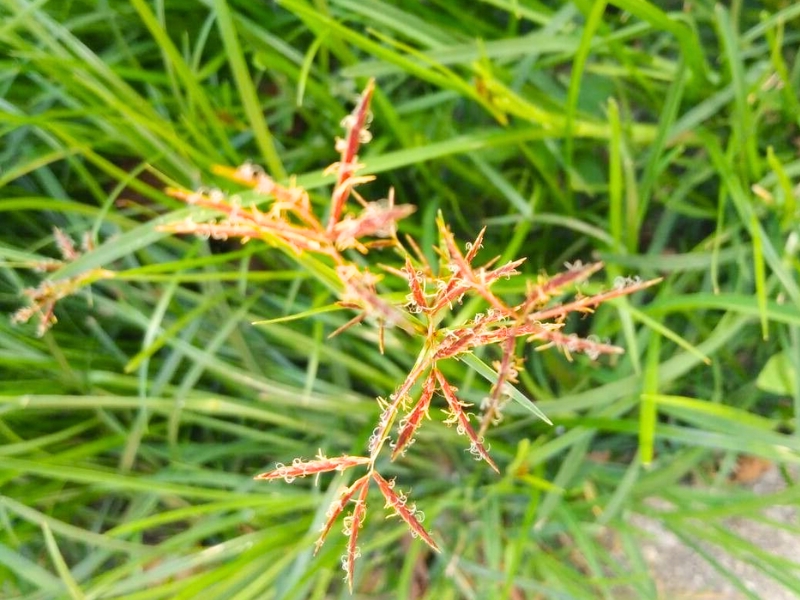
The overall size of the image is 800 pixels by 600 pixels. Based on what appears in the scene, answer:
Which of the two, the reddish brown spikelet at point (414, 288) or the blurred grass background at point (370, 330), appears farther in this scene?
the blurred grass background at point (370, 330)

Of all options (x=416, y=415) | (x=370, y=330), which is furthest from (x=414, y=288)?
(x=370, y=330)

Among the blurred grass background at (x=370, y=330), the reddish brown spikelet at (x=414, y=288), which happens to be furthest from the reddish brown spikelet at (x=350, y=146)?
the blurred grass background at (x=370, y=330)

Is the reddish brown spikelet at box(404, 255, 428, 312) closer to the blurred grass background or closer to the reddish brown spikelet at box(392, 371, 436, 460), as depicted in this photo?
the reddish brown spikelet at box(392, 371, 436, 460)

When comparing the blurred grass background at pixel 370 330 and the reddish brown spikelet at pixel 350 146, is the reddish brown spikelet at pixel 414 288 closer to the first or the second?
the reddish brown spikelet at pixel 350 146

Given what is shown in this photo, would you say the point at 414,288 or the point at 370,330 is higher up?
the point at 414,288

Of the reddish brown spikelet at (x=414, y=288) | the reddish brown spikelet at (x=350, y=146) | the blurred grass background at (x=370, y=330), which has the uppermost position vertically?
the reddish brown spikelet at (x=350, y=146)

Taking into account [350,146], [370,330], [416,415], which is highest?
[350,146]

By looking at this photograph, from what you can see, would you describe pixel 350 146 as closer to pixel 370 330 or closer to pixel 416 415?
pixel 416 415

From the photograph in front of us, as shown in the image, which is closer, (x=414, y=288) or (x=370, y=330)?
(x=414, y=288)

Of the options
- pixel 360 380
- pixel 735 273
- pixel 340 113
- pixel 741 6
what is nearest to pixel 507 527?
pixel 360 380
